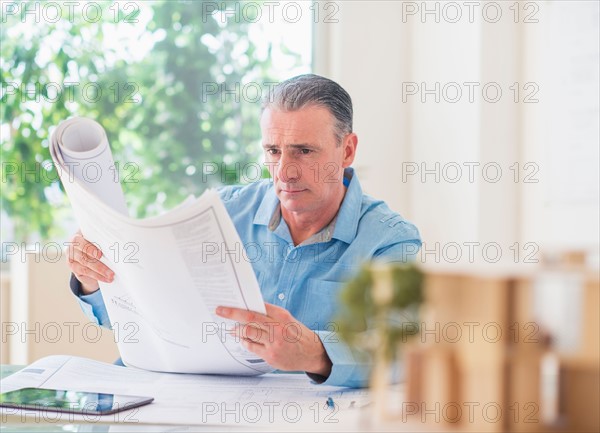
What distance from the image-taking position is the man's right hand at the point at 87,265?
1.33 m

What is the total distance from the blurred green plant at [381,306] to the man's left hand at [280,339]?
511 millimetres

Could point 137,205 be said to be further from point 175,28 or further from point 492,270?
point 492,270

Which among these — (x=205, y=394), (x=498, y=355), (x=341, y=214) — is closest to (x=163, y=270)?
(x=205, y=394)

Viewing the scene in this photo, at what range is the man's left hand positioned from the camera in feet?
3.72

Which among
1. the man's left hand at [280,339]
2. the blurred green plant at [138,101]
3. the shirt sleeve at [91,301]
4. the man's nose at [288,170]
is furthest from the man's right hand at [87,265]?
the blurred green plant at [138,101]

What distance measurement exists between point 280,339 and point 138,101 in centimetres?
217

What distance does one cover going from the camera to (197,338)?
1.21 m

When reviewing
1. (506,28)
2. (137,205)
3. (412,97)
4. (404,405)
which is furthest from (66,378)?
(412,97)

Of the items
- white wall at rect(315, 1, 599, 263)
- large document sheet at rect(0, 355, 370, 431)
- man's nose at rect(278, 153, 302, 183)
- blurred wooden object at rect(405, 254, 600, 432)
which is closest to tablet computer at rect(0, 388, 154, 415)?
large document sheet at rect(0, 355, 370, 431)

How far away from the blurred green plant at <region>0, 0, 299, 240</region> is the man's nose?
61.5 inches

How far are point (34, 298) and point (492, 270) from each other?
2.32 m

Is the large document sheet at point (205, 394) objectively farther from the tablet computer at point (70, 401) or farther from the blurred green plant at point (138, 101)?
the blurred green plant at point (138, 101)

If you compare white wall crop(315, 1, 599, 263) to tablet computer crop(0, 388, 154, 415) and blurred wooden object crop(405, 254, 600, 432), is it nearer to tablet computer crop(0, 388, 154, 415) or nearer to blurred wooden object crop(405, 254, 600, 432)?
tablet computer crop(0, 388, 154, 415)

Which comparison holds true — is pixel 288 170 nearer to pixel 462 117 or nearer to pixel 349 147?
pixel 349 147
